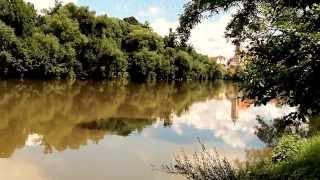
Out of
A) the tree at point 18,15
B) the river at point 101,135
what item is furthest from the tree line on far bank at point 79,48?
the river at point 101,135

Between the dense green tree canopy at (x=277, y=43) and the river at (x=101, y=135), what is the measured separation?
1407 millimetres

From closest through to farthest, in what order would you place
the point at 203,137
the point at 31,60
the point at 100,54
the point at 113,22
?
the point at 203,137
the point at 31,60
the point at 100,54
the point at 113,22

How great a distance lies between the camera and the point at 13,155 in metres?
14.1

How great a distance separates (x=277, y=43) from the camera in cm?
790

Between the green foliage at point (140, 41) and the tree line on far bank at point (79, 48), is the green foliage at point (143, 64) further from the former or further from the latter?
the green foliage at point (140, 41)

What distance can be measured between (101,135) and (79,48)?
34.7m

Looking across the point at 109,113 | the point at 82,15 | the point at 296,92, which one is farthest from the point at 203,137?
the point at 82,15

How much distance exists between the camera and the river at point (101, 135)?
1282cm

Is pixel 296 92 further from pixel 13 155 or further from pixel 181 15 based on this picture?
pixel 13 155

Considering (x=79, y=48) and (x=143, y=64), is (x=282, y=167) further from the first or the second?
(x=143, y=64)

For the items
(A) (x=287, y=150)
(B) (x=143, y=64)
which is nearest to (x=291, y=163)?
(A) (x=287, y=150)

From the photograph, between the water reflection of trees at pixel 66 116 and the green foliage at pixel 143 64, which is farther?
the green foliage at pixel 143 64

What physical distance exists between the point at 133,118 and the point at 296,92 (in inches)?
659

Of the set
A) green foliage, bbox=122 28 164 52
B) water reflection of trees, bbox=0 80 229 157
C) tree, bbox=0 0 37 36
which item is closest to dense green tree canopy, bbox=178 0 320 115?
water reflection of trees, bbox=0 80 229 157
